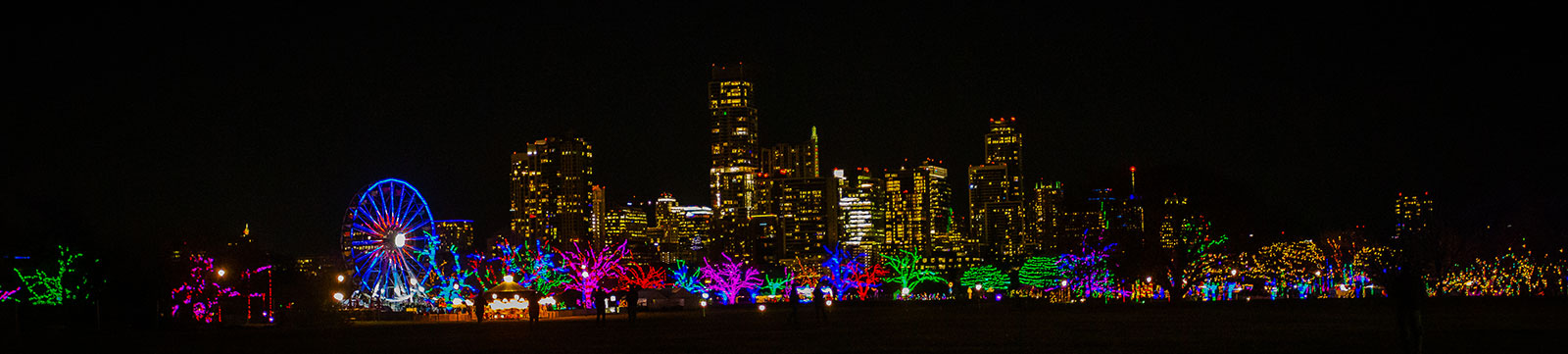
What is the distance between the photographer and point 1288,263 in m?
70.8

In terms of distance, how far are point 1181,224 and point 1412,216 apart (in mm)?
10364

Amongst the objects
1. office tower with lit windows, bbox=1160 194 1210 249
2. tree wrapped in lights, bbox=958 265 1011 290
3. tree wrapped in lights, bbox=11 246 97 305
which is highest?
office tower with lit windows, bbox=1160 194 1210 249

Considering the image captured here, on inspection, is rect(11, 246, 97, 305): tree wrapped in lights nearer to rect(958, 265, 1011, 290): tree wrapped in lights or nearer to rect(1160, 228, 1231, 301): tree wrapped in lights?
rect(1160, 228, 1231, 301): tree wrapped in lights

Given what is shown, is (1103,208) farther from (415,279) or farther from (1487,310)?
(415,279)

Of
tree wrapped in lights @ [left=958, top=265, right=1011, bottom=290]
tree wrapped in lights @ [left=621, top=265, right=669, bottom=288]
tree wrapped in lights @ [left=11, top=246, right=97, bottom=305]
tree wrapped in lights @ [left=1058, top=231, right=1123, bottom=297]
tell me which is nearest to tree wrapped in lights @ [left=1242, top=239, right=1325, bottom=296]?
tree wrapped in lights @ [left=1058, top=231, right=1123, bottom=297]

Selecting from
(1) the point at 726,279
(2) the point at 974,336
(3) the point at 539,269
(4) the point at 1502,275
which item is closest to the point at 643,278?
(1) the point at 726,279

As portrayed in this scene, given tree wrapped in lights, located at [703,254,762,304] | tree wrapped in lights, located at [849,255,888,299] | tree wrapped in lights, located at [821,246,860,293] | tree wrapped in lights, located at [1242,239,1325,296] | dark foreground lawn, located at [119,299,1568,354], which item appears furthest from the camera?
tree wrapped in lights, located at [821,246,860,293]

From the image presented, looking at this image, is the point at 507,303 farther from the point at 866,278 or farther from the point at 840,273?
the point at 840,273

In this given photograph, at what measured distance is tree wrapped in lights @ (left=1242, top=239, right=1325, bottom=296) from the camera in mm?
69562

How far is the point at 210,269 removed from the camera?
161 feet

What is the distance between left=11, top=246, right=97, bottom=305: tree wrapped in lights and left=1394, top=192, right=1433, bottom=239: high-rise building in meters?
43.2

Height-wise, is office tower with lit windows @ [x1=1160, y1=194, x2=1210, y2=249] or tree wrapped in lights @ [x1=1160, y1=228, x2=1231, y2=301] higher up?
office tower with lit windows @ [x1=1160, y1=194, x2=1210, y2=249]

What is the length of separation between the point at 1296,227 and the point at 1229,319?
37.0m

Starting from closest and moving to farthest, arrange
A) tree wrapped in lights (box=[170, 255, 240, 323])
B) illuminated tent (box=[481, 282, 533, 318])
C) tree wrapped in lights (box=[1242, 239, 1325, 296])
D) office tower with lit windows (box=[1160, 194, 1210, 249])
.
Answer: tree wrapped in lights (box=[170, 255, 240, 323]), illuminated tent (box=[481, 282, 533, 318]), office tower with lit windows (box=[1160, 194, 1210, 249]), tree wrapped in lights (box=[1242, 239, 1325, 296])
